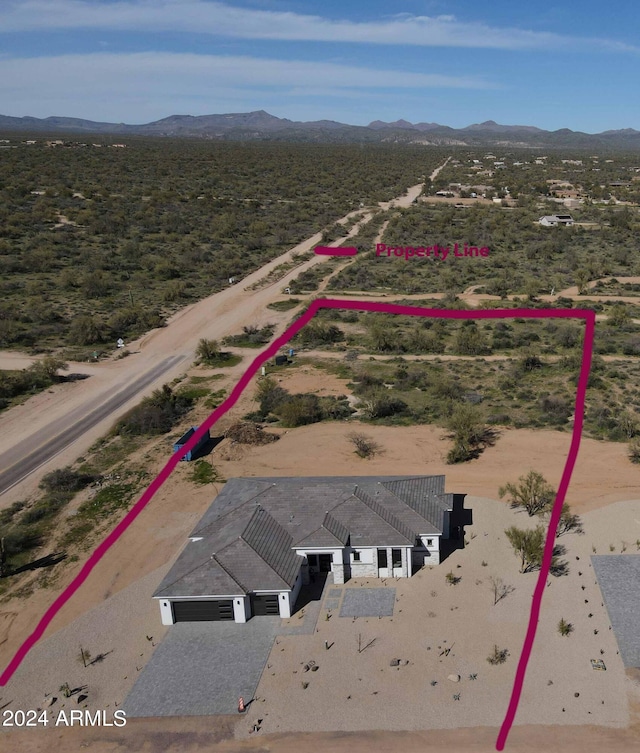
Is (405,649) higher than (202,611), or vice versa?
(202,611)

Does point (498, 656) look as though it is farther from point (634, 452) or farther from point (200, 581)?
point (634, 452)

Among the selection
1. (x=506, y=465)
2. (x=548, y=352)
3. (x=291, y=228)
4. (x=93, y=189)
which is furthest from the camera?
(x=93, y=189)

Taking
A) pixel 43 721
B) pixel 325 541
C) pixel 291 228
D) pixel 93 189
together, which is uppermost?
pixel 93 189

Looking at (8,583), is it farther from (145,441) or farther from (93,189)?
(93,189)

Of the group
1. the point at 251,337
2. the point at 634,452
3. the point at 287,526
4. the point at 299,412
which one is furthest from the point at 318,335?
the point at 287,526

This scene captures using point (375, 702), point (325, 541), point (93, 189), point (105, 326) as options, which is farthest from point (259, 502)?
point (93, 189)

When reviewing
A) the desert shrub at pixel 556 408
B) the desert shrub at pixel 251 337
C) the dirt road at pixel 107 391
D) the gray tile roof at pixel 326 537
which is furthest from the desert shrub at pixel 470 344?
the gray tile roof at pixel 326 537
